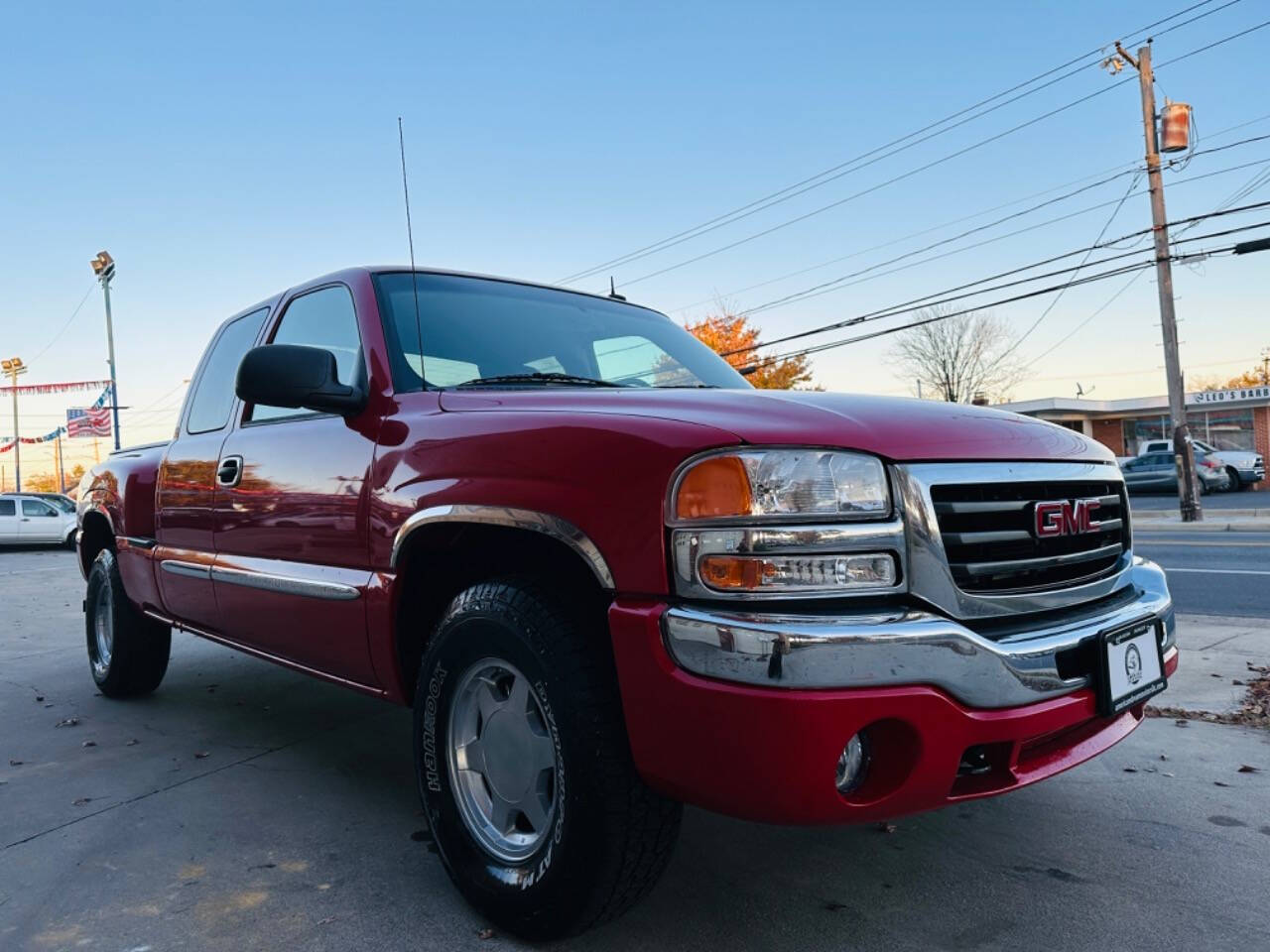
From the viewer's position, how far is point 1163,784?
10.2 ft

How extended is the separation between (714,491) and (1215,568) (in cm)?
1010

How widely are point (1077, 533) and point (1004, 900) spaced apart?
94 cm

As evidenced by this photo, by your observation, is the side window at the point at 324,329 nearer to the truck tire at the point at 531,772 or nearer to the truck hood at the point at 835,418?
the truck hood at the point at 835,418

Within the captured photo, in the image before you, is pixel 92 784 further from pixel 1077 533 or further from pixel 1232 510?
pixel 1232 510

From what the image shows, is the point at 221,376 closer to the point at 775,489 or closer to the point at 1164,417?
the point at 775,489

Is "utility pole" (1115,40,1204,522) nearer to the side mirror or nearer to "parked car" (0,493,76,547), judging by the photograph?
the side mirror

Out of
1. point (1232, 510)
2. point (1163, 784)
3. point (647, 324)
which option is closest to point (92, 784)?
point (647, 324)

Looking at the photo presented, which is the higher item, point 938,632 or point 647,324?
point 647,324

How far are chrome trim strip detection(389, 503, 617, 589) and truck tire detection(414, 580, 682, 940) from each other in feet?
0.53

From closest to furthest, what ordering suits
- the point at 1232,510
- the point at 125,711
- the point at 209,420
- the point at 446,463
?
the point at 446,463 → the point at 209,420 → the point at 125,711 → the point at 1232,510

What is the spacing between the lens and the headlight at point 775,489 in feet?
5.88

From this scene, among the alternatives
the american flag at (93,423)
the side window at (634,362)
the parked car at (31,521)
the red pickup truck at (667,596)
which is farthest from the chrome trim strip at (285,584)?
the american flag at (93,423)

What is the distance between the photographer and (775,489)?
1.80 metres

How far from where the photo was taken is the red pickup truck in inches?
68.4
